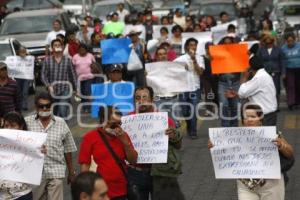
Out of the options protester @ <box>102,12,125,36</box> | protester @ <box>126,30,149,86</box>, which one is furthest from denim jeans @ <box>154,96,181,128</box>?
protester @ <box>102,12,125,36</box>

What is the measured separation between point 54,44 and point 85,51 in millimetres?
3370

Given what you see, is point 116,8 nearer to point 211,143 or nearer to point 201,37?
point 201,37

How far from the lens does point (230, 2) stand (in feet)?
113

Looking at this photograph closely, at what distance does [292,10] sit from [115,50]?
15.1 m

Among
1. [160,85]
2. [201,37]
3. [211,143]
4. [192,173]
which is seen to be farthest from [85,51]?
[211,143]

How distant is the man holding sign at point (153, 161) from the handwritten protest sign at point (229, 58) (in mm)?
7250

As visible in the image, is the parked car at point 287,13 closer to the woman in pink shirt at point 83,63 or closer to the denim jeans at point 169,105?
the woman in pink shirt at point 83,63

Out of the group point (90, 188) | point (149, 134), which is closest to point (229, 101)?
point (149, 134)

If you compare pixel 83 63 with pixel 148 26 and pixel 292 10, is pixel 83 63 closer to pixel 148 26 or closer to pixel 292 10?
pixel 148 26

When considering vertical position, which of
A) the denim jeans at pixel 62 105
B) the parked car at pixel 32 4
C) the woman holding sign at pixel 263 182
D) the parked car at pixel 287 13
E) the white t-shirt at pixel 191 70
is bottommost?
the woman holding sign at pixel 263 182

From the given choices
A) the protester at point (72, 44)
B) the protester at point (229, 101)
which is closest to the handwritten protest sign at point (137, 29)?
the protester at point (72, 44)

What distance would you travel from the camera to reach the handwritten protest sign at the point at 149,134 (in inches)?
362

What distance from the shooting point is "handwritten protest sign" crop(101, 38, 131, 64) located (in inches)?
783

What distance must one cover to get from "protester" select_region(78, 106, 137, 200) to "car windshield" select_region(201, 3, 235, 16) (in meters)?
25.2
